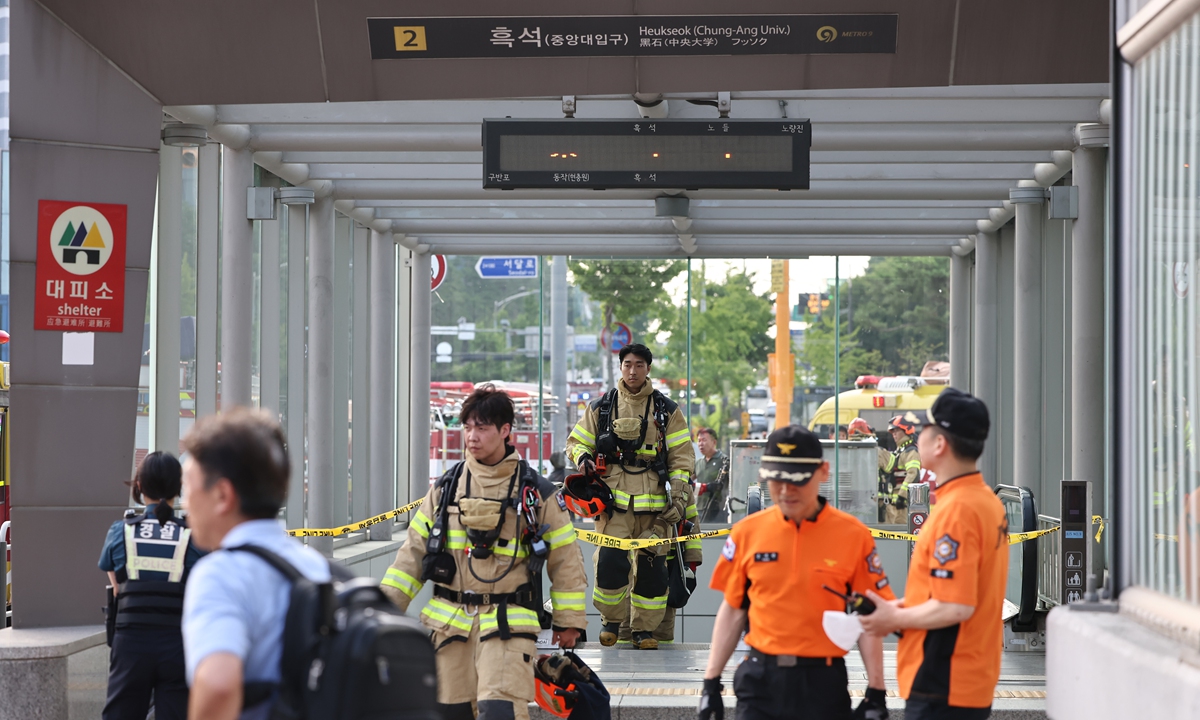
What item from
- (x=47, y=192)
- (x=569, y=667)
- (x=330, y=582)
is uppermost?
(x=47, y=192)

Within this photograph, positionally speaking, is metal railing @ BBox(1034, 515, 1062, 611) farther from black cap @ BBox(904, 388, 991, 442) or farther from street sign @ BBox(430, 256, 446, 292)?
street sign @ BBox(430, 256, 446, 292)

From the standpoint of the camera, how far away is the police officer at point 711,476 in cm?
1814

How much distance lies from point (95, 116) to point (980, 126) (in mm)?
6537

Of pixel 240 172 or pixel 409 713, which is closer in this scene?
pixel 409 713

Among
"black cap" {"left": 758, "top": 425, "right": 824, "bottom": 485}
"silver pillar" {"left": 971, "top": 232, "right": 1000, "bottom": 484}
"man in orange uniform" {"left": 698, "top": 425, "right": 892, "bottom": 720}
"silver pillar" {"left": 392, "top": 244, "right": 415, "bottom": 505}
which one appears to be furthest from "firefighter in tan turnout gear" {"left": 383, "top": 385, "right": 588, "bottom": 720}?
"silver pillar" {"left": 392, "top": 244, "right": 415, "bottom": 505}

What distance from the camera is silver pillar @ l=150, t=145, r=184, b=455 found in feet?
30.0

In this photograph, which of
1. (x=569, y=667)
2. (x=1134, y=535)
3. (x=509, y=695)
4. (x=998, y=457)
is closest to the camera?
(x=1134, y=535)

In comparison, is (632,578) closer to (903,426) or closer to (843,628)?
(843,628)

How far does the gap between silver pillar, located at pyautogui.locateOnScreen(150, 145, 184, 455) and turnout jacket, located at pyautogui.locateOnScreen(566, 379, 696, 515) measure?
9.74ft

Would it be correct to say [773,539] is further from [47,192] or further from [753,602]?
[47,192]

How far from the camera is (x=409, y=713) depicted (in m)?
2.73

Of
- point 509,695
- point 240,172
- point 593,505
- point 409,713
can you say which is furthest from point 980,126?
point 409,713

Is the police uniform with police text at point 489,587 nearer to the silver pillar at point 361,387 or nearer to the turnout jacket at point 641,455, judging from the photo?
the turnout jacket at point 641,455

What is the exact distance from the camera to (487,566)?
553 cm
